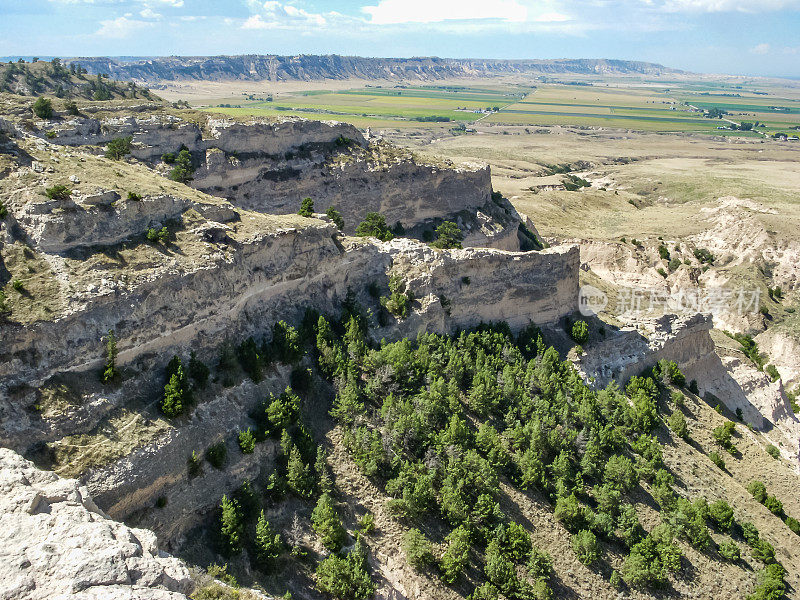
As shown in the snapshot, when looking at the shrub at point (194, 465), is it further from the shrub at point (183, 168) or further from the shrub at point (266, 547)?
the shrub at point (183, 168)

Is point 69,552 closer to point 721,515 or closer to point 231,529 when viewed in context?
point 231,529

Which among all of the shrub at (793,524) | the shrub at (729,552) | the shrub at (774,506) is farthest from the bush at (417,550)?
the shrub at (793,524)

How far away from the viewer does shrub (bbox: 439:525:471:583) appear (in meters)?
22.0

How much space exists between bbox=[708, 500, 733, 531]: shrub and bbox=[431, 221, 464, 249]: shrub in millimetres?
30258

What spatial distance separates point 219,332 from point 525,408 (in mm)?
17978

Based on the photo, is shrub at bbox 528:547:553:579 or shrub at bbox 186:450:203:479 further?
shrub at bbox 528:547:553:579

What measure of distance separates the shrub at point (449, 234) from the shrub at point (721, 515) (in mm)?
30258

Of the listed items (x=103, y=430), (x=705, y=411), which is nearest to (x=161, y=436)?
(x=103, y=430)

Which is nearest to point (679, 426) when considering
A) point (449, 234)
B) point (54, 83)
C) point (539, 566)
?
→ point (539, 566)

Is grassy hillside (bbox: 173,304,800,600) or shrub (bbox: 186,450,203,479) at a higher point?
shrub (bbox: 186,450,203,479)

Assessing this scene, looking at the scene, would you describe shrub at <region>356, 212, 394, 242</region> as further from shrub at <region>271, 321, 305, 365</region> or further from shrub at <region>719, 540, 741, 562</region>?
shrub at <region>719, 540, 741, 562</region>

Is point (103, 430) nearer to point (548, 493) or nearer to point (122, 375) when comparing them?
point (122, 375)

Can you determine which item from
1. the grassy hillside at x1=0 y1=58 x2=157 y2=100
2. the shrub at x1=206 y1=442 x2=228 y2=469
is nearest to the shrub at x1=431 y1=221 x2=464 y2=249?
the shrub at x1=206 y1=442 x2=228 y2=469

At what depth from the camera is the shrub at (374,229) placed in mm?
44263
